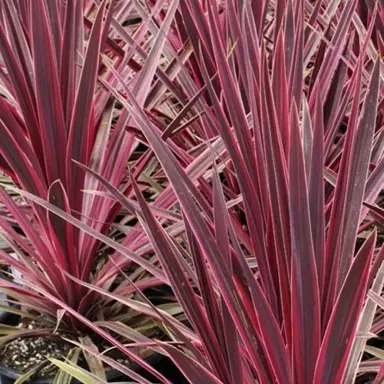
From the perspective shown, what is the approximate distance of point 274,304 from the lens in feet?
2.38

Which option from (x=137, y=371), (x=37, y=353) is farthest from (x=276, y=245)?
(x=37, y=353)

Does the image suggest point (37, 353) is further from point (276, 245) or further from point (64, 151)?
point (276, 245)

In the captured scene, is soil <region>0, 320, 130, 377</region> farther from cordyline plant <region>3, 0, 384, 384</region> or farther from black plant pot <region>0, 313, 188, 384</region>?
cordyline plant <region>3, 0, 384, 384</region>

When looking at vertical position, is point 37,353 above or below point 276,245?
below

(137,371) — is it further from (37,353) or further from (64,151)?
(64,151)

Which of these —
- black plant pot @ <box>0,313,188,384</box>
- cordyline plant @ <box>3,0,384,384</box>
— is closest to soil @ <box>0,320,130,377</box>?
black plant pot @ <box>0,313,188,384</box>

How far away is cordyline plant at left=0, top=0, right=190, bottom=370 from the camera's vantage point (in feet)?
3.18

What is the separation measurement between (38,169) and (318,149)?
483mm

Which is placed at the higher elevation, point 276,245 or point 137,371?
point 276,245

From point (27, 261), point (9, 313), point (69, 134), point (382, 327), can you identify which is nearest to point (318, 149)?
point (382, 327)

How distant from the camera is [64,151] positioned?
992mm

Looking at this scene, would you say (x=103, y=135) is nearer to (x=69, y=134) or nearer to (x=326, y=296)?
(x=69, y=134)

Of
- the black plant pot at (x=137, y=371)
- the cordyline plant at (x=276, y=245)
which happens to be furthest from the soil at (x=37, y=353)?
the cordyline plant at (x=276, y=245)

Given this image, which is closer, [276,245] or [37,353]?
[276,245]
